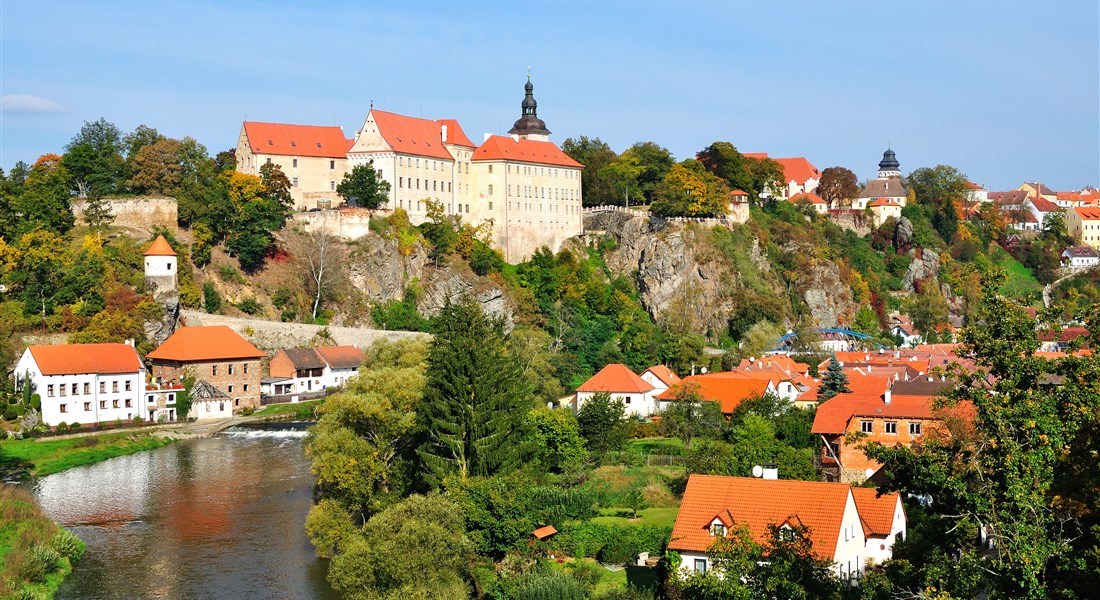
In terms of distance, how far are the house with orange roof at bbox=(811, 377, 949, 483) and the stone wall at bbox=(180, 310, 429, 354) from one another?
885 inches

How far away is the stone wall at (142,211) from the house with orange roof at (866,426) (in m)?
35.7

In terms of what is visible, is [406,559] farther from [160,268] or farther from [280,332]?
[160,268]

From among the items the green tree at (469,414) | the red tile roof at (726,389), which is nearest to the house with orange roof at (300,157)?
the red tile roof at (726,389)

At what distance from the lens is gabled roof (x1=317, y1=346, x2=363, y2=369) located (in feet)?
178

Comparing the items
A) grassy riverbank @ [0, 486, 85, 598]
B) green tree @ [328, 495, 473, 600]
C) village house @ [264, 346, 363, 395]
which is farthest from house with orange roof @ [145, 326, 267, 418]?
green tree @ [328, 495, 473, 600]

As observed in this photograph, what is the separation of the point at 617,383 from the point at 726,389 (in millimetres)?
4855

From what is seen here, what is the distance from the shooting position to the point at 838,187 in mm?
92688

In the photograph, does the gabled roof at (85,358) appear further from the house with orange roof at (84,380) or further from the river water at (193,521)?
the river water at (193,521)

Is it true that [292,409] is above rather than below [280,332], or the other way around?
below

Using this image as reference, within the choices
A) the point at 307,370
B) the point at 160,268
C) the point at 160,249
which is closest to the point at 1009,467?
the point at 307,370

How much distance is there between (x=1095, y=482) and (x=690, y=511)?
29.4 feet

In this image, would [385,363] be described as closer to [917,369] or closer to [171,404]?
[171,404]

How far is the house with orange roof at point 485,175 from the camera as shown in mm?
64125

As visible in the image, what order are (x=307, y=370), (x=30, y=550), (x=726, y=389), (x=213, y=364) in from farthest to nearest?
(x=307, y=370), (x=213, y=364), (x=726, y=389), (x=30, y=550)
